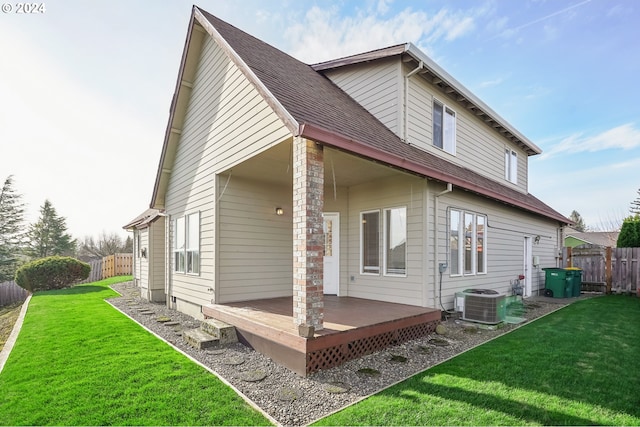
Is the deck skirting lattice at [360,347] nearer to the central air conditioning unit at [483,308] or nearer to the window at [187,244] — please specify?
the central air conditioning unit at [483,308]

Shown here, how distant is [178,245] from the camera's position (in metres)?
9.07

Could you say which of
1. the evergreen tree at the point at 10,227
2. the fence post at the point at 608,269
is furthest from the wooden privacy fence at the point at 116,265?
the fence post at the point at 608,269

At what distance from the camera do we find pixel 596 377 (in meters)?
3.89

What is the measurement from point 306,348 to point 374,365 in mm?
1079

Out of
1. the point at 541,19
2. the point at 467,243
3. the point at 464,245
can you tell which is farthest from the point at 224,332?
the point at 541,19

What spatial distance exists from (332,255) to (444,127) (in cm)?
431

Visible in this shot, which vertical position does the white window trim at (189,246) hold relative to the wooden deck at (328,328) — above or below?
above

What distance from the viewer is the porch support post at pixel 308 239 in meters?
4.20

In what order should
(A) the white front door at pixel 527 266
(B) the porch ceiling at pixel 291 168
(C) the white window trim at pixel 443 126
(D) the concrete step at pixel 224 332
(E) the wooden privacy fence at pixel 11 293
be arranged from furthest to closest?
(E) the wooden privacy fence at pixel 11 293, (A) the white front door at pixel 527 266, (C) the white window trim at pixel 443 126, (B) the porch ceiling at pixel 291 168, (D) the concrete step at pixel 224 332

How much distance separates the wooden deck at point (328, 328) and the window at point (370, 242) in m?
0.89

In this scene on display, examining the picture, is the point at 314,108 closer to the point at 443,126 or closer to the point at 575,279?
the point at 443,126

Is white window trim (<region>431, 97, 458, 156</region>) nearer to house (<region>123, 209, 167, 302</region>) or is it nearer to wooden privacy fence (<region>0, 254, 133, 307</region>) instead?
house (<region>123, 209, 167, 302</region>)

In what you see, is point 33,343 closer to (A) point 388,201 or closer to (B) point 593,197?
(A) point 388,201

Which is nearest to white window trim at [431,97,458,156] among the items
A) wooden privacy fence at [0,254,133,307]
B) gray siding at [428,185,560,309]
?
gray siding at [428,185,560,309]
